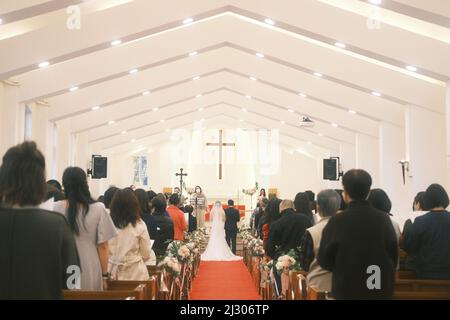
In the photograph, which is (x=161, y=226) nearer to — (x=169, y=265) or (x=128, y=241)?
(x=169, y=265)

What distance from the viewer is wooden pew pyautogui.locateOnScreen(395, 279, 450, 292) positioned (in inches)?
213

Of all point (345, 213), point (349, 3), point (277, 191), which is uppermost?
point (349, 3)

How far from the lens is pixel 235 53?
17.2 m

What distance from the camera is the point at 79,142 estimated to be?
71.8 feet

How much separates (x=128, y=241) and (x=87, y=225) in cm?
122

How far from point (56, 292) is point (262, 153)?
1156 inches

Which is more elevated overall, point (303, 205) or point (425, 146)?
point (425, 146)

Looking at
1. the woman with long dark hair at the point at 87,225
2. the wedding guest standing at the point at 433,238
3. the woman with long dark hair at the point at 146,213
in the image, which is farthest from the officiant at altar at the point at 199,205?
the woman with long dark hair at the point at 87,225

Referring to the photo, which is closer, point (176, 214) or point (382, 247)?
point (382, 247)

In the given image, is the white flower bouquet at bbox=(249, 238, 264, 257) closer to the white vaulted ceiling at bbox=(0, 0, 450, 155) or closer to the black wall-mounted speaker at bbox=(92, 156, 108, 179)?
the white vaulted ceiling at bbox=(0, 0, 450, 155)

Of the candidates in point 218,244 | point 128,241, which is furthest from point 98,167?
point 128,241

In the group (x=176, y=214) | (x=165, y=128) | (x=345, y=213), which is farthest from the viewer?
(x=165, y=128)

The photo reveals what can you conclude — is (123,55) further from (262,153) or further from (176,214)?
(262,153)

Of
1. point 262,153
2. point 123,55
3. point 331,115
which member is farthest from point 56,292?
point 262,153
